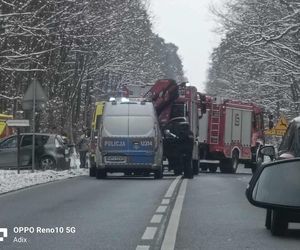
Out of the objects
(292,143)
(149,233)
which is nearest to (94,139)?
(292,143)

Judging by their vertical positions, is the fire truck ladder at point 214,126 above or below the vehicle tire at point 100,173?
above

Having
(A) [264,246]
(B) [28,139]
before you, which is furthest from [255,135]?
(A) [264,246]

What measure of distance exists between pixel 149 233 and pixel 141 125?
637 inches

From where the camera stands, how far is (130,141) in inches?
1147

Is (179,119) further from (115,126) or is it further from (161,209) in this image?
(161,209)

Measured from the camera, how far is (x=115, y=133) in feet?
96.2

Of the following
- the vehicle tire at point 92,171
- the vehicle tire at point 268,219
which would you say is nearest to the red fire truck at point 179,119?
Answer: the vehicle tire at point 92,171

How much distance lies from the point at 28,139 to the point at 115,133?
21.8ft

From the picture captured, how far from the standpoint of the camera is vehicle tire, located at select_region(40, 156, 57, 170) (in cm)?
3484

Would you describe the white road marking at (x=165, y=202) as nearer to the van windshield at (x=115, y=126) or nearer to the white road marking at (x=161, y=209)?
the white road marking at (x=161, y=209)

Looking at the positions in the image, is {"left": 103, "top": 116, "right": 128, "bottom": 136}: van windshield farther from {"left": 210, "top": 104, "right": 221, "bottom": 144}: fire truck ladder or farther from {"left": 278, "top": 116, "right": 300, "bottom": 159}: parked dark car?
{"left": 278, "top": 116, "right": 300, "bottom": 159}: parked dark car

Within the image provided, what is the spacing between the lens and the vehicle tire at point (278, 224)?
12245mm

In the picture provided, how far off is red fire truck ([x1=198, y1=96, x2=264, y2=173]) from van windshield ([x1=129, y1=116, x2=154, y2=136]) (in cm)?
1061

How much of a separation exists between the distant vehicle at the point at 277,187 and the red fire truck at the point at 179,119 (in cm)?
2006
